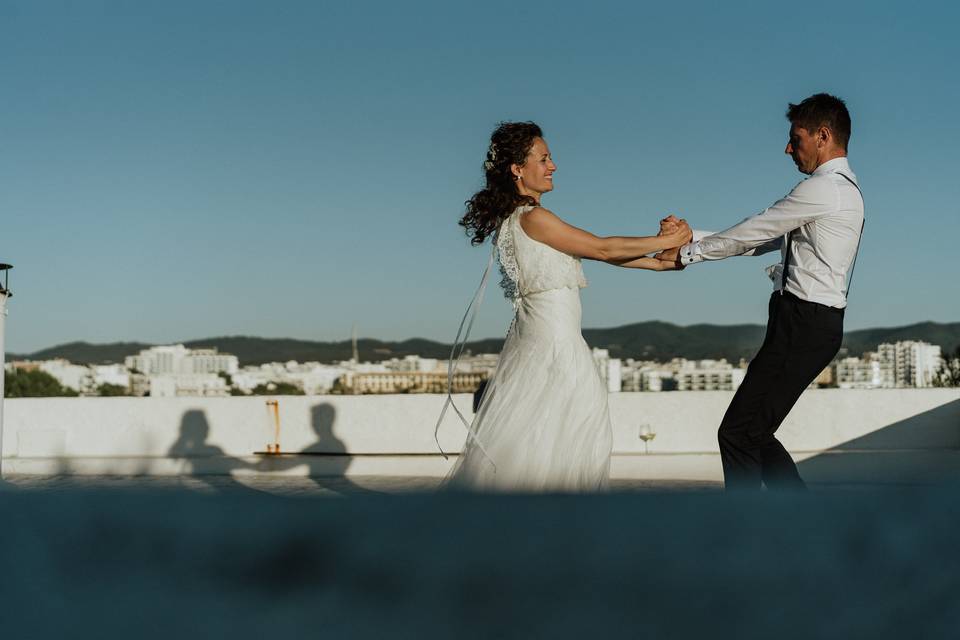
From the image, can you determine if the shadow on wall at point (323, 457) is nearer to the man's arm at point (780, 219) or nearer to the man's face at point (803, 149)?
the man's arm at point (780, 219)

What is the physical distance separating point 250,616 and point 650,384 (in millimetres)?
20406

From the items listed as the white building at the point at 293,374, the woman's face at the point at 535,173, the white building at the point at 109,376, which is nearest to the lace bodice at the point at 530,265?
the woman's face at the point at 535,173

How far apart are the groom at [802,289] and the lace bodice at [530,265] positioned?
0.58 meters

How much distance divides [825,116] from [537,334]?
1.03 meters

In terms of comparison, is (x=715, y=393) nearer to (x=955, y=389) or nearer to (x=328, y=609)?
(x=955, y=389)

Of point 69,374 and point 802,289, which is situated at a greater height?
point 802,289

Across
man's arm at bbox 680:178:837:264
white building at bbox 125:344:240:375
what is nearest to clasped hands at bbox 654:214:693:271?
man's arm at bbox 680:178:837:264

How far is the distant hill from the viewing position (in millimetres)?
22734

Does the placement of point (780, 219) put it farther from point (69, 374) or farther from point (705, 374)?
point (69, 374)

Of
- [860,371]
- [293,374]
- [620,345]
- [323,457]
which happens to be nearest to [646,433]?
[323,457]

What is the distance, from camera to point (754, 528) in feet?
1.11

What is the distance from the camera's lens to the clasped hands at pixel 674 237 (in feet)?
12.1

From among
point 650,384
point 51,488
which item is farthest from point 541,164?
point 650,384

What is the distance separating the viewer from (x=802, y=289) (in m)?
3.11
